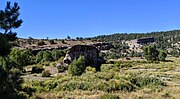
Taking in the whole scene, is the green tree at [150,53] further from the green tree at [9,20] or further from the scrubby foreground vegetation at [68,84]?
the green tree at [9,20]

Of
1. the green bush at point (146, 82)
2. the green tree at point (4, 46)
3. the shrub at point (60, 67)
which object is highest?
the green tree at point (4, 46)

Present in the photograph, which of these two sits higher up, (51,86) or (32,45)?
(32,45)

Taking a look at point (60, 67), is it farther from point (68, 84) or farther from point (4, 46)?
point (4, 46)

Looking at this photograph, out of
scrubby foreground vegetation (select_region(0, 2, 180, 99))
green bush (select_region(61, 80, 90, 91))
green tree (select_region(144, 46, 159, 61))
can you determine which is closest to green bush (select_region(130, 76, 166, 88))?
scrubby foreground vegetation (select_region(0, 2, 180, 99))

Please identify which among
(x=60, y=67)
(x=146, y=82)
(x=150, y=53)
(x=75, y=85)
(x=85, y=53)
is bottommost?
(x=146, y=82)

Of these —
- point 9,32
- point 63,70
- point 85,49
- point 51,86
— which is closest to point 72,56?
point 85,49

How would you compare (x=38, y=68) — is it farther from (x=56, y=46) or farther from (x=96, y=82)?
(x=56, y=46)

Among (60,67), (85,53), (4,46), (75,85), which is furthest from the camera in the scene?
(85,53)

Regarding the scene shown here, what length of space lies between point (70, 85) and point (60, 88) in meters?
1.19

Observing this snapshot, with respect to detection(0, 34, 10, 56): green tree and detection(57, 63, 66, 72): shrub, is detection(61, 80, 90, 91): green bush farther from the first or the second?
detection(57, 63, 66, 72): shrub

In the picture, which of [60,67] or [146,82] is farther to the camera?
[60,67]

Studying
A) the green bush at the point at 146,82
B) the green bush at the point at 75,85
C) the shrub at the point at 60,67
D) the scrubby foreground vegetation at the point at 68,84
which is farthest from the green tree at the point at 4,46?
the shrub at the point at 60,67

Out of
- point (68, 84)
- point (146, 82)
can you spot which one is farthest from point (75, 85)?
point (146, 82)

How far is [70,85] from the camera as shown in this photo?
3762 cm
